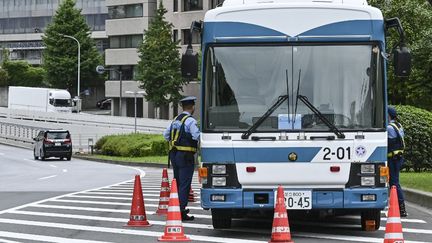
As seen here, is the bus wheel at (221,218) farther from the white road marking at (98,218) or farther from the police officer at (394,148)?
the police officer at (394,148)

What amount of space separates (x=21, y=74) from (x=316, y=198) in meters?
110

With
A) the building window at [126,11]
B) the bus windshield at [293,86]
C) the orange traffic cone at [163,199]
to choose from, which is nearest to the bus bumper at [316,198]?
the bus windshield at [293,86]

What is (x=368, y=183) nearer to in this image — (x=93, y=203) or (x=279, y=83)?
(x=279, y=83)

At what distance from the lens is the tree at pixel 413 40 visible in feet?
116

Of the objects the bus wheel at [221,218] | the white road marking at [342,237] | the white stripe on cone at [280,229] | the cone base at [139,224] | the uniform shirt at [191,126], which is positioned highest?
the uniform shirt at [191,126]

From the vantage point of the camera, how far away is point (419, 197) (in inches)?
698

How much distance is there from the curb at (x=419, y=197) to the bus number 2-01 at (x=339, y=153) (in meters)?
5.53

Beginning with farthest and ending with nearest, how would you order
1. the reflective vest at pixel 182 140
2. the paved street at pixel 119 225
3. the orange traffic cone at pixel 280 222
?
the reflective vest at pixel 182 140, the paved street at pixel 119 225, the orange traffic cone at pixel 280 222

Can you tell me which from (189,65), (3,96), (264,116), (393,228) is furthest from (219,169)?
(3,96)

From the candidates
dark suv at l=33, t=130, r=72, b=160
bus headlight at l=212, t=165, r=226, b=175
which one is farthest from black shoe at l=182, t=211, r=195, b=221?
dark suv at l=33, t=130, r=72, b=160

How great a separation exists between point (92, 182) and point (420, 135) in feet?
33.0

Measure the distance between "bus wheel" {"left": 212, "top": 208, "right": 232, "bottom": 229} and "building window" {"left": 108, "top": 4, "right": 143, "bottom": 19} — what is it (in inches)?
3082

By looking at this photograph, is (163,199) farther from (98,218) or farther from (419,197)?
(419,197)

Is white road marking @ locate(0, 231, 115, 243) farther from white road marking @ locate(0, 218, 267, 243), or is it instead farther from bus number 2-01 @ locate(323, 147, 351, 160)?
bus number 2-01 @ locate(323, 147, 351, 160)
